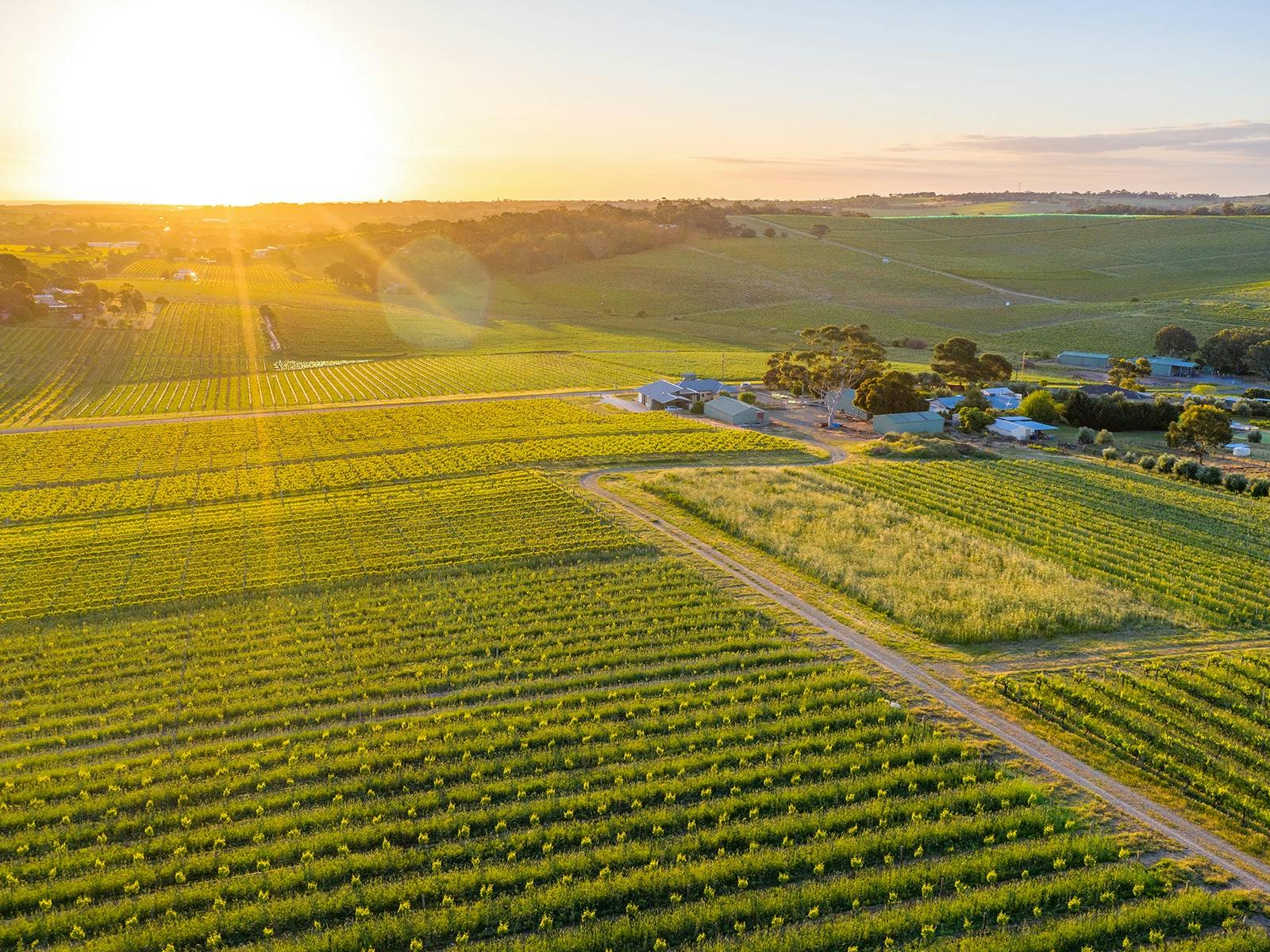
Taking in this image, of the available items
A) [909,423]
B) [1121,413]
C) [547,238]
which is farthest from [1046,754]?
[547,238]

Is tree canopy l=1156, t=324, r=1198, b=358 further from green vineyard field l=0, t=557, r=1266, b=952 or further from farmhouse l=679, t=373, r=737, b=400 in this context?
green vineyard field l=0, t=557, r=1266, b=952

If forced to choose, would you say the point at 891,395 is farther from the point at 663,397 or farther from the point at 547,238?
the point at 547,238

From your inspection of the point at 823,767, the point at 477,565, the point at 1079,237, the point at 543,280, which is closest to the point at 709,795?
the point at 823,767

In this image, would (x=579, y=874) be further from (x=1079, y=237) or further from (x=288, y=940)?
(x=1079, y=237)

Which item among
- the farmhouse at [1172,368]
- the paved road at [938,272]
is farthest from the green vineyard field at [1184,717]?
the paved road at [938,272]

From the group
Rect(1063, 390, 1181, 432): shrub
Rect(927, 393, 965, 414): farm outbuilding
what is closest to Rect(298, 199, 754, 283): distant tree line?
Rect(927, 393, 965, 414): farm outbuilding

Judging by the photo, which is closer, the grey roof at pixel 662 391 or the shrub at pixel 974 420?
the shrub at pixel 974 420

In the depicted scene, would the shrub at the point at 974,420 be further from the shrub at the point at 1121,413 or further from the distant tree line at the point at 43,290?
the distant tree line at the point at 43,290
